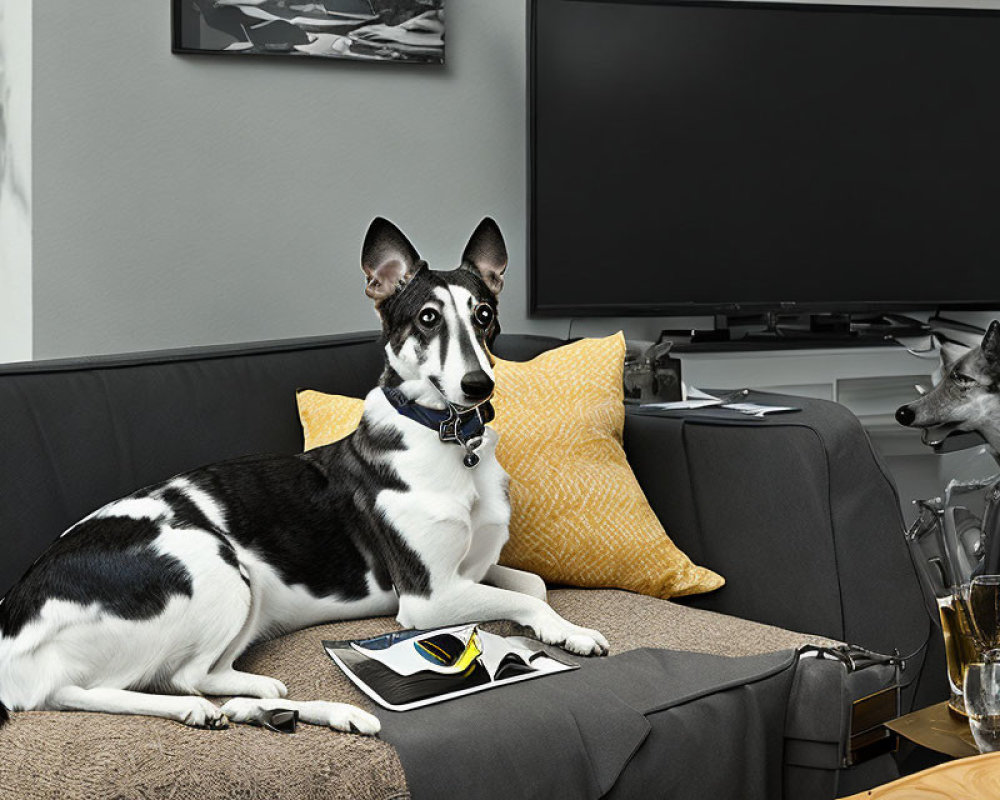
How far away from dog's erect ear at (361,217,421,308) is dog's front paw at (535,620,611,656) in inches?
22.2

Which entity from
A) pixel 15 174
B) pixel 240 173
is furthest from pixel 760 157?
pixel 15 174

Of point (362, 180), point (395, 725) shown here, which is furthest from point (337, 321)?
point (395, 725)

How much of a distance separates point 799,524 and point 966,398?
867 mm

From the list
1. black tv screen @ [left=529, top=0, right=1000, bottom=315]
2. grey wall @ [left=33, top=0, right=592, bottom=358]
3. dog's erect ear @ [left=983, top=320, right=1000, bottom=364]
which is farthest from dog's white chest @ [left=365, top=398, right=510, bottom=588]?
black tv screen @ [left=529, top=0, right=1000, bottom=315]

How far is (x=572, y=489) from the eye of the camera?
2035 millimetres

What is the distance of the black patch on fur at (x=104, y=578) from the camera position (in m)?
1.51

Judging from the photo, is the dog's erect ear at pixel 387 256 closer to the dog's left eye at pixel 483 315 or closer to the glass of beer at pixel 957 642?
the dog's left eye at pixel 483 315

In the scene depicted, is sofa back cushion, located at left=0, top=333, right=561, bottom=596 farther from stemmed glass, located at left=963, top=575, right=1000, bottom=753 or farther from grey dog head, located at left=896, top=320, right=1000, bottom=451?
grey dog head, located at left=896, top=320, right=1000, bottom=451

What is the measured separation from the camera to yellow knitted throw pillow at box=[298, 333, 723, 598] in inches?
79.4

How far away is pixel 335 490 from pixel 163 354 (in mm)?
472

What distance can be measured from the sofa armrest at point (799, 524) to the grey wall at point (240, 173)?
1660 millimetres

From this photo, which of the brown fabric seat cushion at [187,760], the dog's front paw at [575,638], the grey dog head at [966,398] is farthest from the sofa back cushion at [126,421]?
the grey dog head at [966,398]

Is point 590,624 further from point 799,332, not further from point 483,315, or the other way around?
point 799,332

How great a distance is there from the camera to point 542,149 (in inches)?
140
